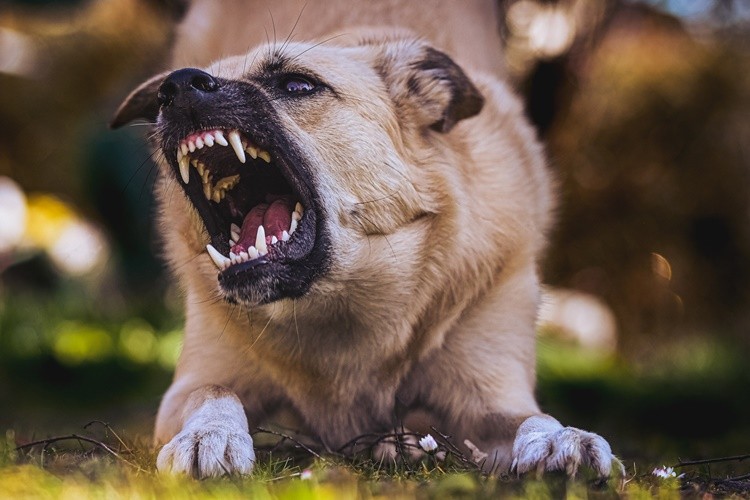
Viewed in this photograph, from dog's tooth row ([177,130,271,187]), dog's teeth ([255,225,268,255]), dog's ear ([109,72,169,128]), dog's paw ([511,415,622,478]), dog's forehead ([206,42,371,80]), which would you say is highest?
dog's forehead ([206,42,371,80])

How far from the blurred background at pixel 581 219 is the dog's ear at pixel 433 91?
2.37 metres

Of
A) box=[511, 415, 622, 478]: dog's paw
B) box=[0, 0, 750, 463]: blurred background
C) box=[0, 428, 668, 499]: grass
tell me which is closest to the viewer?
box=[0, 428, 668, 499]: grass

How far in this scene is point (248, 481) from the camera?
78.0 inches

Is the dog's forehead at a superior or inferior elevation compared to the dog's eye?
superior

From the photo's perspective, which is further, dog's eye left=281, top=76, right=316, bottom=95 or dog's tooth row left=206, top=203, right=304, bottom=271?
dog's eye left=281, top=76, right=316, bottom=95

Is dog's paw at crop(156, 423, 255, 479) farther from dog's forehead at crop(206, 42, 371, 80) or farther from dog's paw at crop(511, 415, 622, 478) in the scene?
dog's forehead at crop(206, 42, 371, 80)

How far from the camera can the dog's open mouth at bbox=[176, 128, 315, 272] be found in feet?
7.82

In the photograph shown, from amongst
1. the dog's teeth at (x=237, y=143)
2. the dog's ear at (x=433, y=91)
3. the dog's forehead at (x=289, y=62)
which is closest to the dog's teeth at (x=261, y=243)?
the dog's teeth at (x=237, y=143)

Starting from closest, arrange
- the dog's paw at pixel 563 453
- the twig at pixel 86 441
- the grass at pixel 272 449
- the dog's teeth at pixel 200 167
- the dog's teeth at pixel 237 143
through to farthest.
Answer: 1. the grass at pixel 272 449
2. the dog's paw at pixel 563 453
3. the twig at pixel 86 441
4. the dog's teeth at pixel 237 143
5. the dog's teeth at pixel 200 167

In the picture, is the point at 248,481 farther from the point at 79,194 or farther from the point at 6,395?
the point at 79,194

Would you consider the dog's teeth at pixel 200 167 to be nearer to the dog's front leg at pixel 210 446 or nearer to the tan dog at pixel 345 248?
the tan dog at pixel 345 248

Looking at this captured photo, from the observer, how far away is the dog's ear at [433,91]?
2.82 m

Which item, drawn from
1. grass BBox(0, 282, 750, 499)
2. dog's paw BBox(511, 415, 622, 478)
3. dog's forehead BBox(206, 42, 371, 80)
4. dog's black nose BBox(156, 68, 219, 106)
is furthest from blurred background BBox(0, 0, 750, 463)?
dog's black nose BBox(156, 68, 219, 106)

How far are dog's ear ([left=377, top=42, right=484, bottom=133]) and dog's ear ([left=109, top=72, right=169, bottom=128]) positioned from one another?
0.71 m
